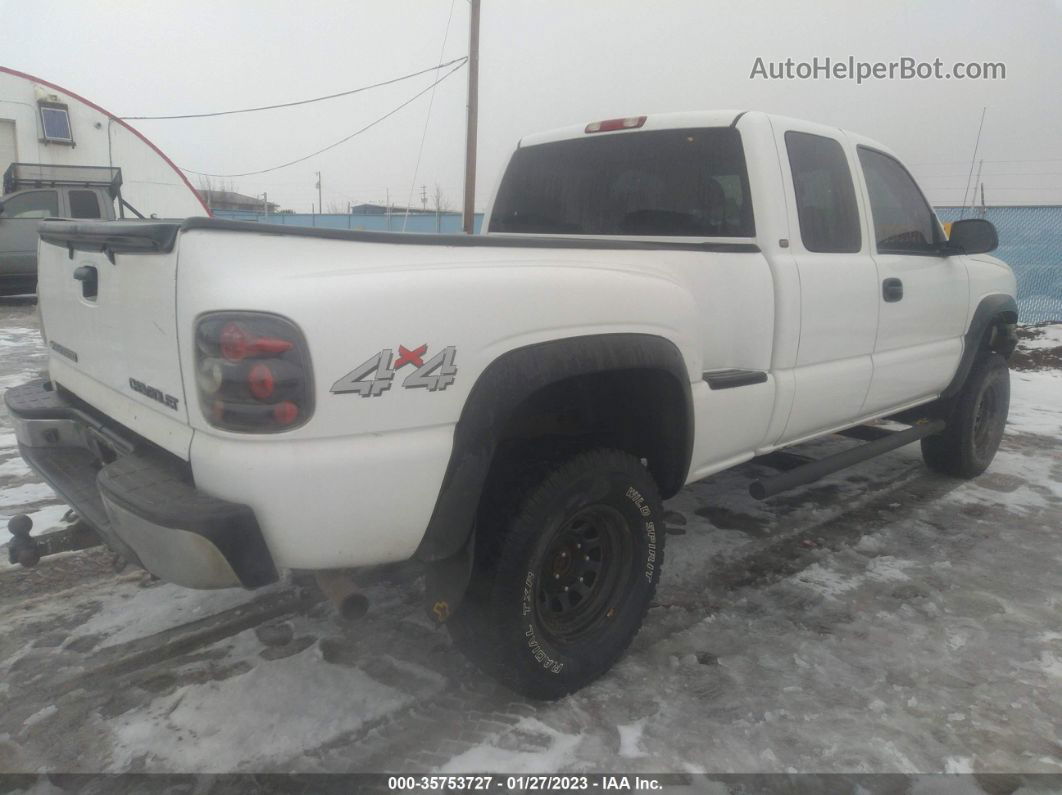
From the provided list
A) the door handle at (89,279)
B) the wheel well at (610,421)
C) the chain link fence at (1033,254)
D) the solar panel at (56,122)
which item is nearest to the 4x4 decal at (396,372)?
the wheel well at (610,421)

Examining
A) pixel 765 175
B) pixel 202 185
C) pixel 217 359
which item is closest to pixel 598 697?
pixel 217 359

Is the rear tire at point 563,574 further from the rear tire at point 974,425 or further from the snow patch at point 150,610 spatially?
the rear tire at point 974,425

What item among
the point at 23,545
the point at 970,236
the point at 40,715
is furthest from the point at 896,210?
the point at 40,715

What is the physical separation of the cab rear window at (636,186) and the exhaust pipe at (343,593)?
7.15 feet

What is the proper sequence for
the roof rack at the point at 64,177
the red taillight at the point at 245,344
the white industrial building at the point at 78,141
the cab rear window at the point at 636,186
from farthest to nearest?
the white industrial building at the point at 78,141, the roof rack at the point at 64,177, the cab rear window at the point at 636,186, the red taillight at the point at 245,344

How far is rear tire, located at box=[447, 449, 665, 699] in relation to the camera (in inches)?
90.1

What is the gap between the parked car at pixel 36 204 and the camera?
1237cm

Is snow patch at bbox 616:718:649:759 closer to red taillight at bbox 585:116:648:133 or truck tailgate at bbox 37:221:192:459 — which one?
truck tailgate at bbox 37:221:192:459

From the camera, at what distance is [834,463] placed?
382 centimetres

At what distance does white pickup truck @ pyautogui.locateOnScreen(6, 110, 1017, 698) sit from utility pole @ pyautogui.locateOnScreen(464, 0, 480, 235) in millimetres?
10989

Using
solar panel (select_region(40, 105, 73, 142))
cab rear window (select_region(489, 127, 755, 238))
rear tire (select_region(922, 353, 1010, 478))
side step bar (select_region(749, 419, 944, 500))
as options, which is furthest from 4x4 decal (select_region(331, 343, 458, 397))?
solar panel (select_region(40, 105, 73, 142))

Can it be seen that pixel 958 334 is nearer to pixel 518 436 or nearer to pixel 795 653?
pixel 795 653

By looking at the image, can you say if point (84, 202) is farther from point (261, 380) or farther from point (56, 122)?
point (261, 380)

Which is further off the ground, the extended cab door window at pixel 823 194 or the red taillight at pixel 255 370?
the extended cab door window at pixel 823 194
